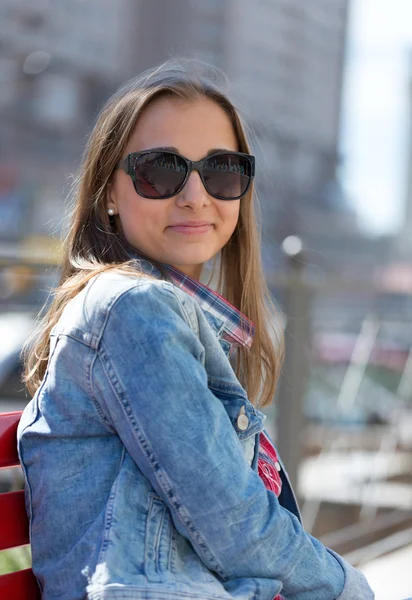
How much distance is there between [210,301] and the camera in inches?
65.7

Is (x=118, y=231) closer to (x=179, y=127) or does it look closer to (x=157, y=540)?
(x=179, y=127)

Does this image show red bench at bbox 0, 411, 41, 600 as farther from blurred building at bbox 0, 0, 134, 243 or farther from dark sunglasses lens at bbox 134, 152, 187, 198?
blurred building at bbox 0, 0, 134, 243

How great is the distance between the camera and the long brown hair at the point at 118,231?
168 cm

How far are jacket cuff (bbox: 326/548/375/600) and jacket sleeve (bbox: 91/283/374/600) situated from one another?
171 mm

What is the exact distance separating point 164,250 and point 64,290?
26 cm

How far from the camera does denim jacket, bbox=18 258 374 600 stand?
4.22 feet

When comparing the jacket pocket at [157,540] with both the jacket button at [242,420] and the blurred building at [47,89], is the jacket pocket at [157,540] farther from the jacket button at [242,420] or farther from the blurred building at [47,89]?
the blurred building at [47,89]

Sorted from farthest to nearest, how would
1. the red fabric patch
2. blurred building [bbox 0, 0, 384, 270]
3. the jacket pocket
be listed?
blurred building [bbox 0, 0, 384, 270] → the red fabric patch → the jacket pocket

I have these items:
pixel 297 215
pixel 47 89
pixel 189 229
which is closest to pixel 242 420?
pixel 189 229

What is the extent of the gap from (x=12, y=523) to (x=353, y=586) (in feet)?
2.07

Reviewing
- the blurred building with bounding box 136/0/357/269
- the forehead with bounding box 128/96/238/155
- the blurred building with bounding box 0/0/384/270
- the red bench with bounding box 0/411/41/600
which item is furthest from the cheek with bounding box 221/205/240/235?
the blurred building with bounding box 136/0/357/269

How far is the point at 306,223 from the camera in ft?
186

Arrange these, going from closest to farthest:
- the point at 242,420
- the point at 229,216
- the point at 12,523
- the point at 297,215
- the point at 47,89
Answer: the point at 242,420 < the point at 12,523 < the point at 229,216 < the point at 47,89 < the point at 297,215

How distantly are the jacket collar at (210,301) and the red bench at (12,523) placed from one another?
15.0 inches
